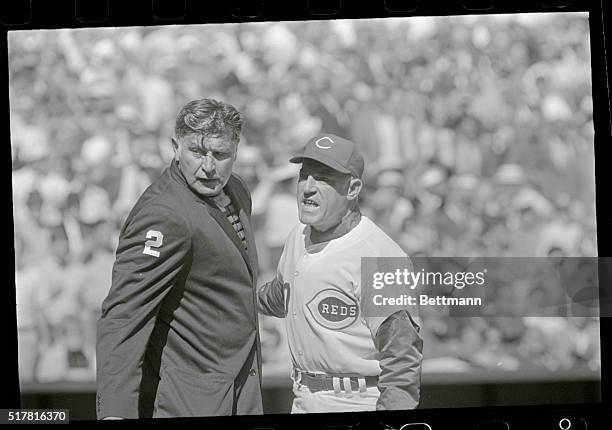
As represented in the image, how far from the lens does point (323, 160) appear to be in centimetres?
276

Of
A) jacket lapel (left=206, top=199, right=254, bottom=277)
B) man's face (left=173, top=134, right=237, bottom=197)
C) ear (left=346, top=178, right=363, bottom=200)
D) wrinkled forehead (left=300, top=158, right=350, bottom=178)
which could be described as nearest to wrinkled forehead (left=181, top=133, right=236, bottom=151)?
man's face (left=173, top=134, right=237, bottom=197)

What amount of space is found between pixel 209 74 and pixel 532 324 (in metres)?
1.22

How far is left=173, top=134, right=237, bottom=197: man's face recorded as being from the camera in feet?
9.05

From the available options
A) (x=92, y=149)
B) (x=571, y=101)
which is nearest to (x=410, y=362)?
(x=571, y=101)

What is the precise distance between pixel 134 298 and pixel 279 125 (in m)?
0.66

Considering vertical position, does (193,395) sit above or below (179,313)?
below

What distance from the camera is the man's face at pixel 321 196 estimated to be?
2787mm

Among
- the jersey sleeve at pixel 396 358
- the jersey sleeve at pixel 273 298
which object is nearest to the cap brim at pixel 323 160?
the jersey sleeve at pixel 273 298

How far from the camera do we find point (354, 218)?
2.80m

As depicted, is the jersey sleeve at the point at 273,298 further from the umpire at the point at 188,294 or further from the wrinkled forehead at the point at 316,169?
the wrinkled forehead at the point at 316,169

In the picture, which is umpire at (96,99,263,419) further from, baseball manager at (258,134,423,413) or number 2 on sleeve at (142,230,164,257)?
baseball manager at (258,134,423,413)

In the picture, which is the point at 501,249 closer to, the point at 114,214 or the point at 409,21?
the point at 409,21

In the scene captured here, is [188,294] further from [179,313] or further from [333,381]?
[333,381]

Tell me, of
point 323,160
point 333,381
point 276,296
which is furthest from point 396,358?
point 323,160
